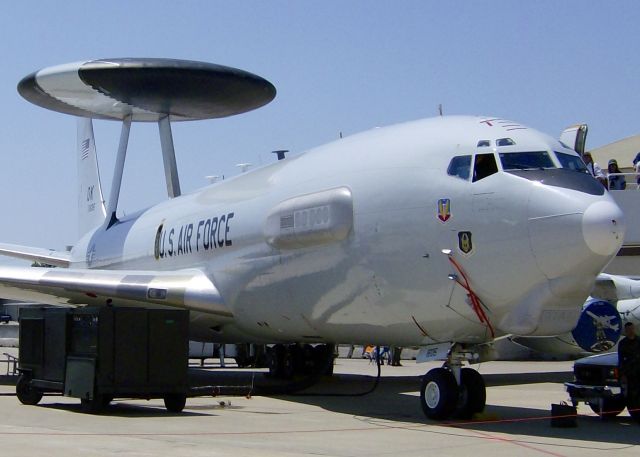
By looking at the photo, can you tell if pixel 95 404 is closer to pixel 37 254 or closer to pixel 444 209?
pixel 444 209

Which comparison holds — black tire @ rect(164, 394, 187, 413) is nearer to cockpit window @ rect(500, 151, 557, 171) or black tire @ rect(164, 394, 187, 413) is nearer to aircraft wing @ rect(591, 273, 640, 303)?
cockpit window @ rect(500, 151, 557, 171)

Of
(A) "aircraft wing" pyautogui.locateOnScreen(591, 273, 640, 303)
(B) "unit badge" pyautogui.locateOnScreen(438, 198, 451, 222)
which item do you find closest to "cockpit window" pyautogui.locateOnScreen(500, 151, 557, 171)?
(B) "unit badge" pyautogui.locateOnScreen(438, 198, 451, 222)

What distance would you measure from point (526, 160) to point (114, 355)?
6943 mm

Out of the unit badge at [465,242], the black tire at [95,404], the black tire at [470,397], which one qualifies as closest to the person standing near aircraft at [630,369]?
the black tire at [470,397]

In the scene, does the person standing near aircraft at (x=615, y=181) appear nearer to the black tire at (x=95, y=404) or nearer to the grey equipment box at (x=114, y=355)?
the grey equipment box at (x=114, y=355)

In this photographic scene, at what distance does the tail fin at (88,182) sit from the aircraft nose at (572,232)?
27705mm

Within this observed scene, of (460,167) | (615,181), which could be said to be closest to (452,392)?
(460,167)

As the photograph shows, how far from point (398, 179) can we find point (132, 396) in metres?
5.38

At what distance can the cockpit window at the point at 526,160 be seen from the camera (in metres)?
13.9

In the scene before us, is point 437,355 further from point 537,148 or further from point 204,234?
point 204,234

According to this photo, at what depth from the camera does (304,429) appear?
13.5 metres

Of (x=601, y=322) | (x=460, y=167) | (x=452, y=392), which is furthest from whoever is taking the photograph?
(x=601, y=322)

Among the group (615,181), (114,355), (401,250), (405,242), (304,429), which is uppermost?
(615,181)

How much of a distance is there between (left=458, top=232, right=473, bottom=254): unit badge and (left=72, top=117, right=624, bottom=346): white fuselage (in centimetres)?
2
